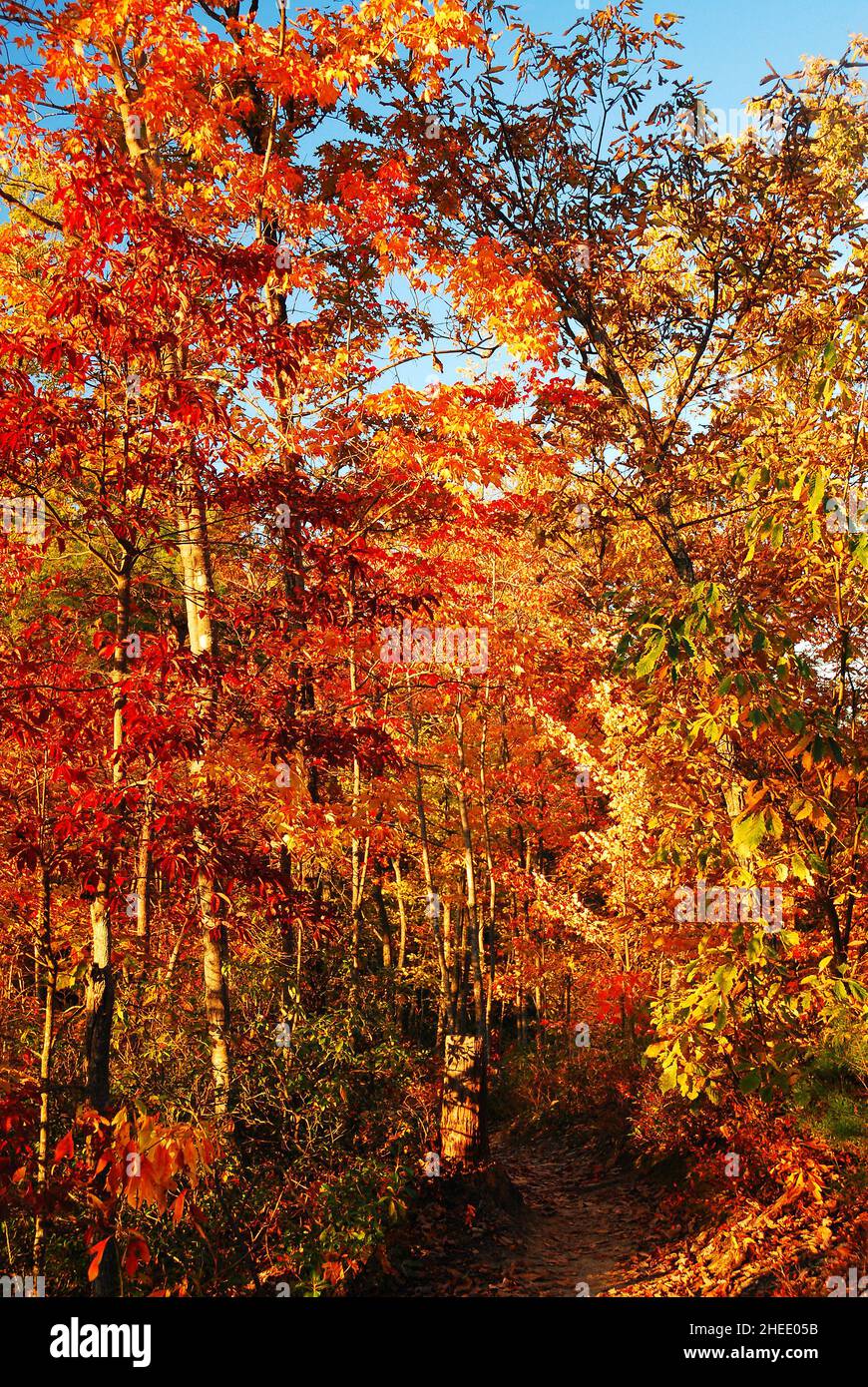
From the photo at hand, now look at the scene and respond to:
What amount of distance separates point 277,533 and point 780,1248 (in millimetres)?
6605

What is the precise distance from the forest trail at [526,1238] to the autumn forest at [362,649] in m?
0.06

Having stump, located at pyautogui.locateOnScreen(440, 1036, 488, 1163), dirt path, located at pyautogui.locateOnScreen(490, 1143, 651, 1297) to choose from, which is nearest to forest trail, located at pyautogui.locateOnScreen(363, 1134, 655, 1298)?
dirt path, located at pyautogui.locateOnScreen(490, 1143, 651, 1297)

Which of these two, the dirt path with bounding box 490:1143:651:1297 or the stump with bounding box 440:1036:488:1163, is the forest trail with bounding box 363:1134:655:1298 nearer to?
the dirt path with bounding box 490:1143:651:1297

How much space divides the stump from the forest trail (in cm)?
33

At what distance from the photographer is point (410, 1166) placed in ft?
30.6

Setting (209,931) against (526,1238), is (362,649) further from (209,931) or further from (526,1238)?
(526,1238)

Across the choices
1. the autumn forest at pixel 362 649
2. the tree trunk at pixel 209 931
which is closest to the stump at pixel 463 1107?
the autumn forest at pixel 362 649

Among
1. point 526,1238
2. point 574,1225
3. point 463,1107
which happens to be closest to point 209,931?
point 463,1107

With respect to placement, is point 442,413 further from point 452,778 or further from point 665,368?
point 452,778

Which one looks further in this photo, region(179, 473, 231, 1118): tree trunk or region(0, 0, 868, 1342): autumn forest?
region(179, 473, 231, 1118): tree trunk

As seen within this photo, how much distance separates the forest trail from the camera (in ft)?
26.0

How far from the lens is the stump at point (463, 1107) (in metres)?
10.2

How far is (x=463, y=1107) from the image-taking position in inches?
408

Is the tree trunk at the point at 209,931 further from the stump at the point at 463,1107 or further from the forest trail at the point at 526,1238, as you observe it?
the stump at the point at 463,1107
